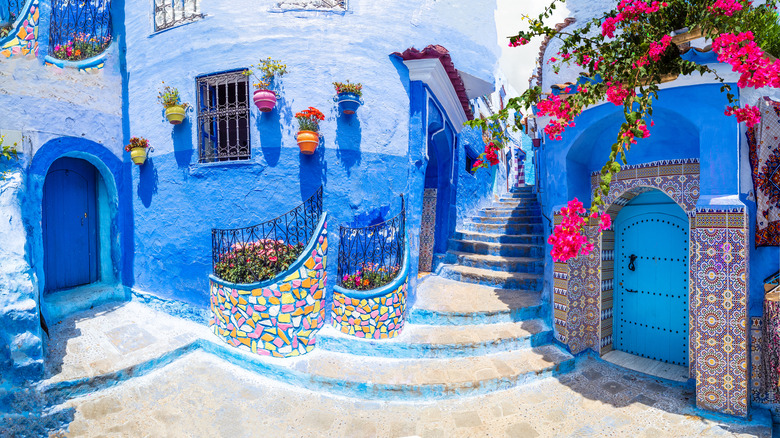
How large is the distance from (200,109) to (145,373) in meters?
3.83

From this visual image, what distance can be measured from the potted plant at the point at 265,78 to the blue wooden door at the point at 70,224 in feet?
12.2

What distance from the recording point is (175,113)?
567 centimetres

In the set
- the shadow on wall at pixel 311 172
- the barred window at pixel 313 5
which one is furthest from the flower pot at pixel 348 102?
the barred window at pixel 313 5

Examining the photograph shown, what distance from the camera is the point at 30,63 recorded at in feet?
18.4

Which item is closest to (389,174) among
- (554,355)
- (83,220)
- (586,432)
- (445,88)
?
(445,88)

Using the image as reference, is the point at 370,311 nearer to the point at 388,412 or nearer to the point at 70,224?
the point at 388,412

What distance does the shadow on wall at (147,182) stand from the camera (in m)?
6.14

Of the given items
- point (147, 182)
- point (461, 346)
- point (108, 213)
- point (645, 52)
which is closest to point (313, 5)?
point (147, 182)

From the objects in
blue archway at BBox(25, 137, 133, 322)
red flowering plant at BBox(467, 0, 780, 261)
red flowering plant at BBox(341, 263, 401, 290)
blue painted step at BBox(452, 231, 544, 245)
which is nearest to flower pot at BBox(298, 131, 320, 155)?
red flowering plant at BBox(341, 263, 401, 290)

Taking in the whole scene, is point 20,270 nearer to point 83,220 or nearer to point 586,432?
point 83,220

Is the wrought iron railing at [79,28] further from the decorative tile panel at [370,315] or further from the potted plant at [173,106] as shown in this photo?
the decorative tile panel at [370,315]

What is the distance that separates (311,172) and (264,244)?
3.96ft

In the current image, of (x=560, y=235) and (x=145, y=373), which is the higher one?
(x=560, y=235)

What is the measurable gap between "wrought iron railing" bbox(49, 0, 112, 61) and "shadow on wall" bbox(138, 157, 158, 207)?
2.10 meters
